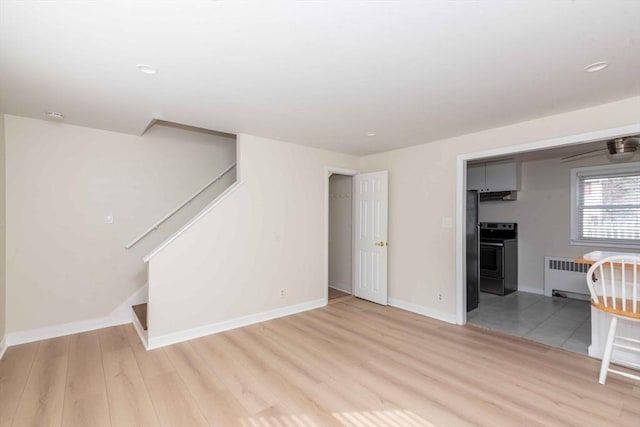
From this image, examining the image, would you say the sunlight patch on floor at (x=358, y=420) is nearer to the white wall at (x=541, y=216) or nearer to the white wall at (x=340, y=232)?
the white wall at (x=340, y=232)

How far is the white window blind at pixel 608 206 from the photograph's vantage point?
447 centimetres

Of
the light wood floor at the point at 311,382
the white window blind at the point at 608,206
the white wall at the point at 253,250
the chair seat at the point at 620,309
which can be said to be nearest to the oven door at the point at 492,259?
the white window blind at the point at 608,206

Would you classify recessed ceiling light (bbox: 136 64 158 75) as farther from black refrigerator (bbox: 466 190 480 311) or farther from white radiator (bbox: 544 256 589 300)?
white radiator (bbox: 544 256 589 300)

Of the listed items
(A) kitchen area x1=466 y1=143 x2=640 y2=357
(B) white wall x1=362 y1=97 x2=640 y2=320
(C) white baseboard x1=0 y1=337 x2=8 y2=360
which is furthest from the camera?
(A) kitchen area x1=466 y1=143 x2=640 y2=357

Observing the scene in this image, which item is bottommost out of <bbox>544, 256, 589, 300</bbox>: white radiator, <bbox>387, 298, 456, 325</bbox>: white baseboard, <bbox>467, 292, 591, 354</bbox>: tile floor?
<bbox>467, 292, 591, 354</bbox>: tile floor

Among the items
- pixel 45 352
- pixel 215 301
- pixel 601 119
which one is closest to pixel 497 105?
pixel 601 119

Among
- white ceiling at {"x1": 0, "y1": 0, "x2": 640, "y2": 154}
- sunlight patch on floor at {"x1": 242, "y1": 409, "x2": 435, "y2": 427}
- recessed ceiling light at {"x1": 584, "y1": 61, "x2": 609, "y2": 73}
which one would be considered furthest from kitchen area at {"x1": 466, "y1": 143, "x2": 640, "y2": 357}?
sunlight patch on floor at {"x1": 242, "y1": 409, "x2": 435, "y2": 427}

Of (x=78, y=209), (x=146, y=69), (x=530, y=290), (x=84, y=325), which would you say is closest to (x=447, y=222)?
(x=530, y=290)

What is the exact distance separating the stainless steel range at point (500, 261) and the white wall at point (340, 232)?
2.47 m

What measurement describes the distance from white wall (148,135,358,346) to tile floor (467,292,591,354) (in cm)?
240

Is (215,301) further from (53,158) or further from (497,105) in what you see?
(497,105)

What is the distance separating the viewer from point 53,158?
11.1 ft

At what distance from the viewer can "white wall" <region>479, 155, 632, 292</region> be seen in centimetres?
502

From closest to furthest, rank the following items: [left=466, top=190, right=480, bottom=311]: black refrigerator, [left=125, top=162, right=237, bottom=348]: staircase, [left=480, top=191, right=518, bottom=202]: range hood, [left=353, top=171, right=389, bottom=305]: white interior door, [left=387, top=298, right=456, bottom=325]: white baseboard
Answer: [left=125, top=162, right=237, bottom=348]: staircase → [left=387, top=298, right=456, bottom=325]: white baseboard → [left=466, top=190, right=480, bottom=311]: black refrigerator → [left=353, top=171, right=389, bottom=305]: white interior door → [left=480, top=191, right=518, bottom=202]: range hood
